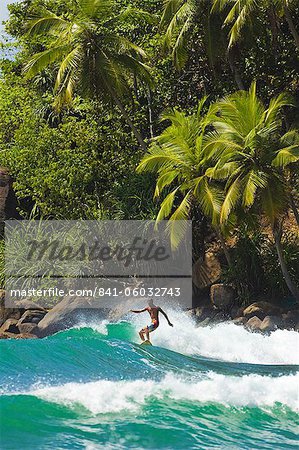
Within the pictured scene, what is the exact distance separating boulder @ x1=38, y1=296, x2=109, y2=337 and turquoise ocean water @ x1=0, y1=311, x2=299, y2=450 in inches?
116

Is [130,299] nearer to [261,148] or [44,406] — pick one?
[261,148]

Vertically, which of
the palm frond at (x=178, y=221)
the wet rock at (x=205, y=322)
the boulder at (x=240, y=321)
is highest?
the palm frond at (x=178, y=221)

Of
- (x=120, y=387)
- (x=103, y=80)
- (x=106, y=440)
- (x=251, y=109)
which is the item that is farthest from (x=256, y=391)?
(x=103, y=80)

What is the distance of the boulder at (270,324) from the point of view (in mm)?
15586

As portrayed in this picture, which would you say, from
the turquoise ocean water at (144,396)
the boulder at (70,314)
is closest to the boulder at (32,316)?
the boulder at (70,314)

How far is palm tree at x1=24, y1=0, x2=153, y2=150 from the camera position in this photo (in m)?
19.8

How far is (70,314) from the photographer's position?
17.6 meters

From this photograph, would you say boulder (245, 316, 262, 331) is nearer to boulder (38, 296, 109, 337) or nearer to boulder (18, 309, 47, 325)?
boulder (38, 296, 109, 337)

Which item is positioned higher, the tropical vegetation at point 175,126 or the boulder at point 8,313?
the tropical vegetation at point 175,126

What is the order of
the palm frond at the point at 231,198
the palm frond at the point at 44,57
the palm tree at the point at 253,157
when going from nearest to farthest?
the palm tree at the point at 253,157 < the palm frond at the point at 231,198 < the palm frond at the point at 44,57

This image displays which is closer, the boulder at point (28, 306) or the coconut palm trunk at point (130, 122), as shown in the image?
the boulder at point (28, 306)

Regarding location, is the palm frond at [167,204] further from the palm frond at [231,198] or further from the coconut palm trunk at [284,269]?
the coconut palm trunk at [284,269]

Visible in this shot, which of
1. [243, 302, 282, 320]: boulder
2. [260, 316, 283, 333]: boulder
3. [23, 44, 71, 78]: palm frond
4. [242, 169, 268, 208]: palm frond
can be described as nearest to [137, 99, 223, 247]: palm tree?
[242, 169, 268, 208]: palm frond

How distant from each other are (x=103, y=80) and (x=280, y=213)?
7764mm
